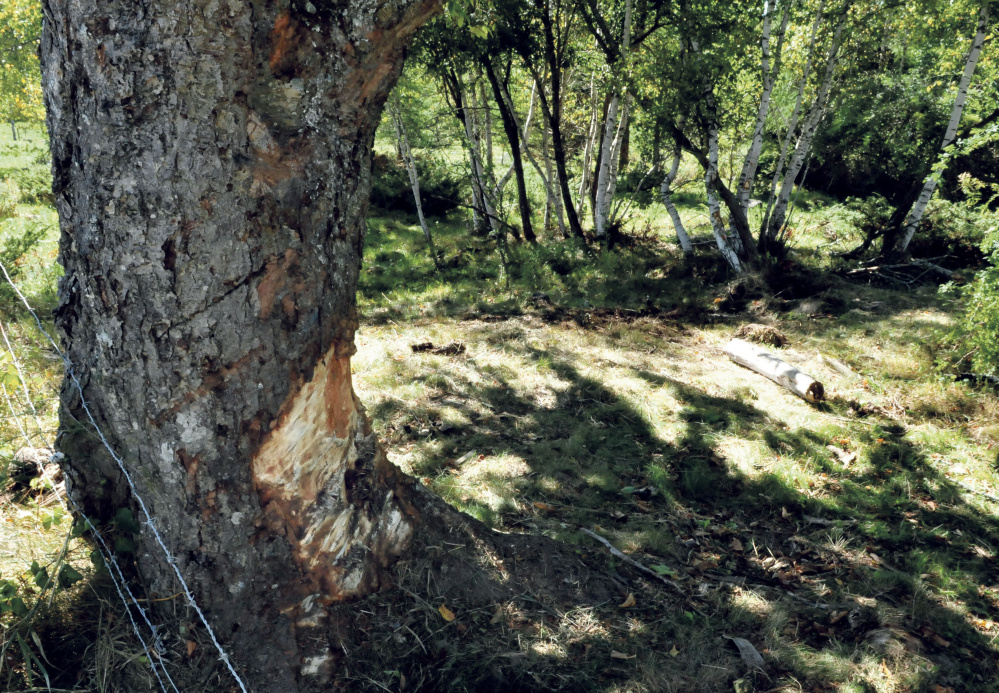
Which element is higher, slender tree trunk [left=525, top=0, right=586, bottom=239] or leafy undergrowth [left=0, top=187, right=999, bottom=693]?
slender tree trunk [left=525, top=0, right=586, bottom=239]

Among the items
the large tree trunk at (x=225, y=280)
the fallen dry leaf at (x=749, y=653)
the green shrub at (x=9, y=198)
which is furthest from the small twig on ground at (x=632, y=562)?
the green shrub at (x=9, y=198)

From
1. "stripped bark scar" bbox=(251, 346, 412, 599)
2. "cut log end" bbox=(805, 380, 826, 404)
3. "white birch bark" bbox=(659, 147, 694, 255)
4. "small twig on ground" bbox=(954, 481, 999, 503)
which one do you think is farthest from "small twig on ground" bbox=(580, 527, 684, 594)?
"white birch bark" bbox=(659, 147, 694, 255)

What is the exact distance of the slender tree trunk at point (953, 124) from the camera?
8.83 m

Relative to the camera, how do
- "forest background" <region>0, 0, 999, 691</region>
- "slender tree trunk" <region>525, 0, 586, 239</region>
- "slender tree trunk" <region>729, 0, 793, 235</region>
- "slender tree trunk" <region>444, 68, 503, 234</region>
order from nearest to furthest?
"forest background" <region>0, 0, 999, 691</region>, "slender tree trunk" <region>729, 0, 793, 235</region>, "slender tree trunk" <region>525, 0, 586, 239</region>, "slender tree trunk" <region>444, 68, 503, 234</region>

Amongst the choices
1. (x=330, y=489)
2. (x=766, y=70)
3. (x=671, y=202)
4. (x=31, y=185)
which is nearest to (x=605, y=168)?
(x=671, y=202)

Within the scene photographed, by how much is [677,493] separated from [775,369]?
286cm

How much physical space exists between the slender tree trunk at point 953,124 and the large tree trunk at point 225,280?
8.39 metres

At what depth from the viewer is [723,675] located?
119 inches

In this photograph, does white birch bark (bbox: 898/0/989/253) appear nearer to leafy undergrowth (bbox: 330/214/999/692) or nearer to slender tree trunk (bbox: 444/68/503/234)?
leafy undergrowth (bbox: 330/214/999/692)

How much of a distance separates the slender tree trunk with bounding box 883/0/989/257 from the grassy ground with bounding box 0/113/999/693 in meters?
1.09

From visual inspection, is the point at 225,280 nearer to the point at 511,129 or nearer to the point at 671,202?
the point at 671,202

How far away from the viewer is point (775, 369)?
6863mm

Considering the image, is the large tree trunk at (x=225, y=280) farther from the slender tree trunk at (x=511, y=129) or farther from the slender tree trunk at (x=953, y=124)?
the slender tree trunk at (x=511, y=129)

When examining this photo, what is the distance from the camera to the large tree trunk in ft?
6.97
